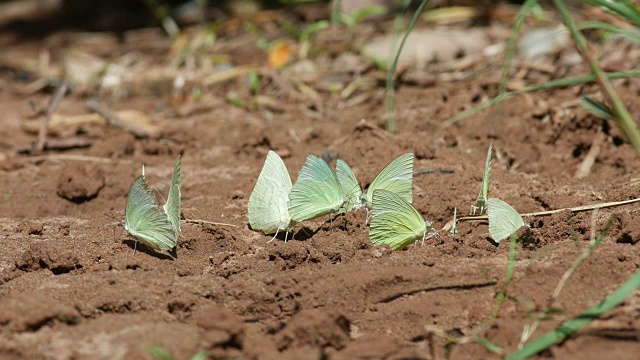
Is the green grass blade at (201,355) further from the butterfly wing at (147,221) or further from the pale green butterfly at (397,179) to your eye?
the pale green butterfly at (397,179)

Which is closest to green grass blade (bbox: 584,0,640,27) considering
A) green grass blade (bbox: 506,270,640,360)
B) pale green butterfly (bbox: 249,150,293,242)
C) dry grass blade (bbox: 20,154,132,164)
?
green grass blade (bbox: 506,270,640,360)

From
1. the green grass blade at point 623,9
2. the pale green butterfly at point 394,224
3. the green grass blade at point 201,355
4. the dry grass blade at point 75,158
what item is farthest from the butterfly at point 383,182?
the dry grass blade at point 75,158

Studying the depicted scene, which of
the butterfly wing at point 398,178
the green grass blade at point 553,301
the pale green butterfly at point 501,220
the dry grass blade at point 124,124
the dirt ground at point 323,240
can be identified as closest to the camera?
the green grass blade at point 553,301

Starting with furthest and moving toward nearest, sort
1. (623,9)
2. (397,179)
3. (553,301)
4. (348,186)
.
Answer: (348,186)
(397,179)
(623,9)
(553,301)

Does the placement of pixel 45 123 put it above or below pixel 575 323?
above

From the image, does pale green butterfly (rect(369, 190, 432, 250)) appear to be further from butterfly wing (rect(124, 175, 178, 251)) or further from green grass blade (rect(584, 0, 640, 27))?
green grass blade (rect(584, 0, 640, 27))

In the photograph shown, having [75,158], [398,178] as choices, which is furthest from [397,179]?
[75,158]

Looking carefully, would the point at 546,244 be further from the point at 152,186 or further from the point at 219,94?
the point at 219,94

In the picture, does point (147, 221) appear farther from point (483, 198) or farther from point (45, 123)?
point (45, 123)

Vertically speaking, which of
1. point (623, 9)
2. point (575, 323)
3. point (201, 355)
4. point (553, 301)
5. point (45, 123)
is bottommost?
point (201, 355)
